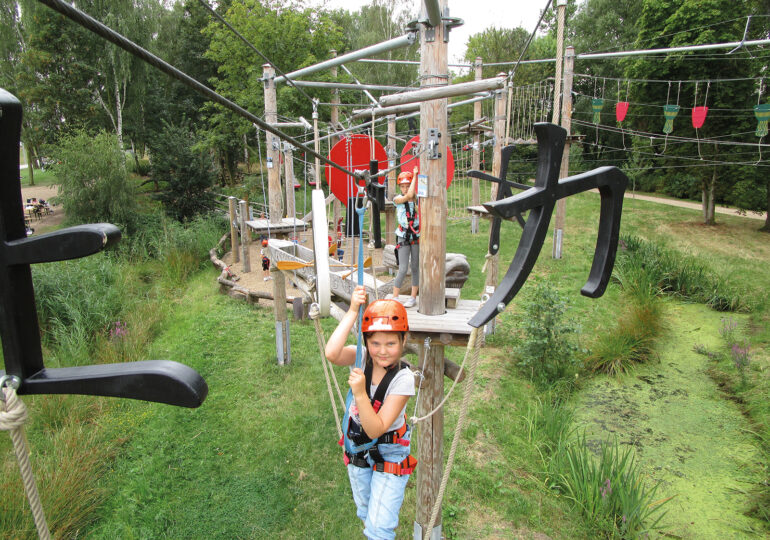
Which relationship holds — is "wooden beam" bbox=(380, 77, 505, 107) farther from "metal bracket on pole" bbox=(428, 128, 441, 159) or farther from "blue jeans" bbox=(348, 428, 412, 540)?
"blue jeans" bbox=(348, 428, 412, 540)

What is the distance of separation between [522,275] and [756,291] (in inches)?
404

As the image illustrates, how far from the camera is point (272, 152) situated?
8250 millimetres

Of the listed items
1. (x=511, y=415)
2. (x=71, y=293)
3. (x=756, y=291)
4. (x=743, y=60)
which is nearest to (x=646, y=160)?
(x=743, y=60)

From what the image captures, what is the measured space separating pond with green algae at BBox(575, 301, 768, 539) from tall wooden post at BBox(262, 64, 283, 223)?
5.74 meters

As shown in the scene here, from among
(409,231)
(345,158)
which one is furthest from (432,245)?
(345,158)

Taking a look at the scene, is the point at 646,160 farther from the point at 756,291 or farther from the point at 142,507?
the point at 142,507

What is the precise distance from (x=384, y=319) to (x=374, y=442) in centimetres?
65

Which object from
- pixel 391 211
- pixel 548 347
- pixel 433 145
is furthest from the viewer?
pixel 391 211

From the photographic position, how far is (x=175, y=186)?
16.1 metres

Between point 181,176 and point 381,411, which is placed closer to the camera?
point 381,411

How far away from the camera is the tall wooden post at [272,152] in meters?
7.71

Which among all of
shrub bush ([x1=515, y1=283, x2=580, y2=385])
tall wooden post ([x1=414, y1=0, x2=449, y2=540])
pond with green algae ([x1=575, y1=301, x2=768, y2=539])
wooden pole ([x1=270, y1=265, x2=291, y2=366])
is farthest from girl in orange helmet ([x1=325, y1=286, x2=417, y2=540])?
shrub bush ([x1=515, y1=283, x2=580, y2=385])

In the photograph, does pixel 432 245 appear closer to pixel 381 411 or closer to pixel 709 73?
pixel 381 411

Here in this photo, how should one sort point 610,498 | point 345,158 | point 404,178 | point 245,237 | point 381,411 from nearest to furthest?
point 381,411 < point 610,498 < point 404,178 < point 345,158 < point 245,237
